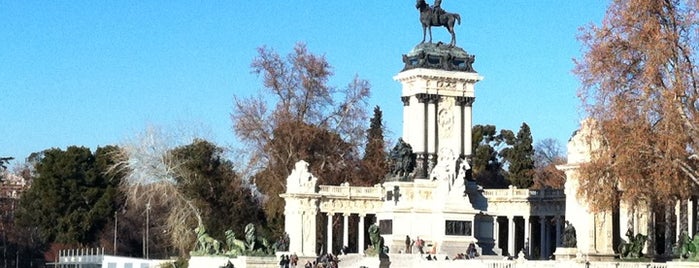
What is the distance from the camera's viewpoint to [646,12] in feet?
153

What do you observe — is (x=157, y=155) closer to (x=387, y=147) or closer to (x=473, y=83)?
(x=387, y=147)

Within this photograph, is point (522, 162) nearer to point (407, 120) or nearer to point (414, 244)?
point (407, 120)

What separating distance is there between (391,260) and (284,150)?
875 inches

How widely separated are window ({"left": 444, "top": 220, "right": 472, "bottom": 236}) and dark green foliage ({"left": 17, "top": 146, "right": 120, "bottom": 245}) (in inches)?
1502

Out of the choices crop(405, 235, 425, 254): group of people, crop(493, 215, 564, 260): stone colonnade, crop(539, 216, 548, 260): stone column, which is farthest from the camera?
crop(539, 216, 548, 260): stone column

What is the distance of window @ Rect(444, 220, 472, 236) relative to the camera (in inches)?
2507

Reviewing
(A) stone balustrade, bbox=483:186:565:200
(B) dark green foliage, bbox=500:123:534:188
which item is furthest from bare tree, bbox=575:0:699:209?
(B) dark green foliage, bbox=500:123:534:188

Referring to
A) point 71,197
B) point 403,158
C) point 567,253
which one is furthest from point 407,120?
point 71,197

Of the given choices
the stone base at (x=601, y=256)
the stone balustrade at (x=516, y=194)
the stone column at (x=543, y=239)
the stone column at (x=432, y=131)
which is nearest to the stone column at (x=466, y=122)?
the stone column at (x=432, y=131)

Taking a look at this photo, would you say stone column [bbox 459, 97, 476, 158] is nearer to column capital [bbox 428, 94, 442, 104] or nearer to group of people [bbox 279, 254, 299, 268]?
column capital [bbox 428, 94, 442, 104]

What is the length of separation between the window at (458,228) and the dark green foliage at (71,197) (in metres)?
38.1

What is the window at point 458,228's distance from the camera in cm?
6369

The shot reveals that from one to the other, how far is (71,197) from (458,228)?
41549 mm

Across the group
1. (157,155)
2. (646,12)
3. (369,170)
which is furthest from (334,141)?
(646,12)
